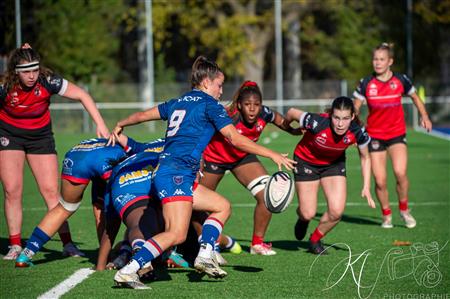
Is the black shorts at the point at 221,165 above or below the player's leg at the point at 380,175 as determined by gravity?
above

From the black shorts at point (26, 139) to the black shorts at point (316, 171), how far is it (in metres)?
2.56

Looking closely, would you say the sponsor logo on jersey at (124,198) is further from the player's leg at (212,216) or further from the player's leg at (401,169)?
the player's leg at (401,169)

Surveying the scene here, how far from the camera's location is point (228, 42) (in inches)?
1516

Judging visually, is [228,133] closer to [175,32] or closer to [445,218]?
[445,218]

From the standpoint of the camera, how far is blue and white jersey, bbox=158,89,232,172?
7184mm

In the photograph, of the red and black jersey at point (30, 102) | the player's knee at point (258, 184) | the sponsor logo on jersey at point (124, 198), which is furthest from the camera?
the player's knee at point (258, 184)

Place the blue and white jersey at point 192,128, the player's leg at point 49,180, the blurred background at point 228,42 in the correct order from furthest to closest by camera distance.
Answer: the blurred background at point 228,42, the player's leg at point 49,180, the blue and white jersey at point 192,128

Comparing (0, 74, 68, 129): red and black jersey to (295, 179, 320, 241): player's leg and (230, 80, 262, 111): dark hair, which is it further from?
(295, 179, 320, 241): player's leg

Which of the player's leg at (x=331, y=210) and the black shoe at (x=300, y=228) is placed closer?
the player's leg at (x=331, y=210)

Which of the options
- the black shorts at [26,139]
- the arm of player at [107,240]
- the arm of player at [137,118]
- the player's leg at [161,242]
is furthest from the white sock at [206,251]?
the black shorts at [26,139]

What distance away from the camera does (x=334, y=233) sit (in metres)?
10.3

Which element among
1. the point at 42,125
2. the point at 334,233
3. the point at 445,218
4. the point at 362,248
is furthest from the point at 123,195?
the point at 445,218

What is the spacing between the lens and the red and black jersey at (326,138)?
8875mm

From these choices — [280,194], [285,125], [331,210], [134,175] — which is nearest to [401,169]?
[331,210]
